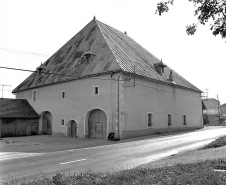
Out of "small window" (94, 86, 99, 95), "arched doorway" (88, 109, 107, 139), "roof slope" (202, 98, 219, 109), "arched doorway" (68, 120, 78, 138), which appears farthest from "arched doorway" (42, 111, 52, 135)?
"roof slope" (202, 98, 219, 109)

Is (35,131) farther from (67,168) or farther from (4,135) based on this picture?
(67,168)

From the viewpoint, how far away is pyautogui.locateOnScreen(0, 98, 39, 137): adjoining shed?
83.5ft

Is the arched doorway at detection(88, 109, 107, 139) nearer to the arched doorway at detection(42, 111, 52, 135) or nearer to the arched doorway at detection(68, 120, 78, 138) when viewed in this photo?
the arched doorway at detection(68, 120, 78, 138)

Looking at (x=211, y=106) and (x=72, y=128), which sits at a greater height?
(x=211, y=106)

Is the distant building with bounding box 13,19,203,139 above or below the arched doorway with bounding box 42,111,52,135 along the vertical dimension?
above

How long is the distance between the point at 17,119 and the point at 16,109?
78.6 inches

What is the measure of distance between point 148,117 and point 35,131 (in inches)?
540

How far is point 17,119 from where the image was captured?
26.5 m

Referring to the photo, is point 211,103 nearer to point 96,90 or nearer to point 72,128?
point 72,128

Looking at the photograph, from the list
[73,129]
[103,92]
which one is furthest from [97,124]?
[73,129]

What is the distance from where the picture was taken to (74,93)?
24.3 metres

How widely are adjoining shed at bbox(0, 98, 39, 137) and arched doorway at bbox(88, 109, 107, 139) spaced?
28.8ft

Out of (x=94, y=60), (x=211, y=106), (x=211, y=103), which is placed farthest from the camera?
(x=211, y=103)

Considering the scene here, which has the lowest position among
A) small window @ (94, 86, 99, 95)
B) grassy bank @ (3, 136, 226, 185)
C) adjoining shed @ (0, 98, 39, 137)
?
grassy bank @ (3, 136, 226, 185)
